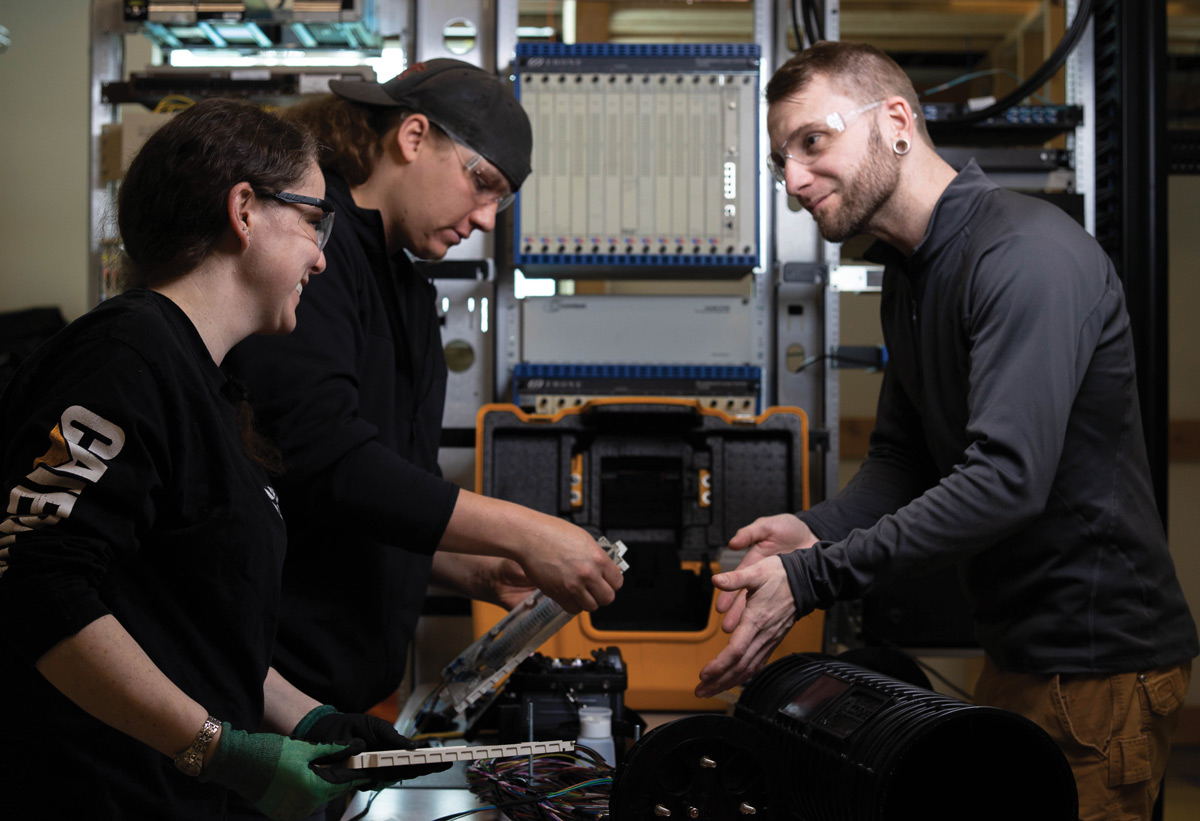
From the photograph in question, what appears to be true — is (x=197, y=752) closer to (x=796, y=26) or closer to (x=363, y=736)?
(x=363, y=736)

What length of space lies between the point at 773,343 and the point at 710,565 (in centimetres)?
89

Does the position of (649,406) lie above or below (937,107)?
below

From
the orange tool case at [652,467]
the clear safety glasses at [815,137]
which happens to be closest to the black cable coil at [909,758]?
the clear safety glasses at [815,137]

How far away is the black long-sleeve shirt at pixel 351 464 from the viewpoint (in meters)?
1.27

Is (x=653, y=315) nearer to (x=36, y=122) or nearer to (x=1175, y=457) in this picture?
(x=1175, y=457)

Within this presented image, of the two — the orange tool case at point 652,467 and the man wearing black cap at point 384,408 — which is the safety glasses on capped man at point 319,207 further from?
the orange tool case at point 652,467

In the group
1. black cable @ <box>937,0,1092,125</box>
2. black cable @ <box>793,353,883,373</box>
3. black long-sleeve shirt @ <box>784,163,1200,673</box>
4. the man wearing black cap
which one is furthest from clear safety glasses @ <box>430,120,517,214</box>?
black cable @ <box>937,0,1092,125</box>

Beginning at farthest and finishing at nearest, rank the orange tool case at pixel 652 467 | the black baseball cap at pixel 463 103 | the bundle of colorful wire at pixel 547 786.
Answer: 1. the orange tool case at pixel 652 467
2. the black baseball cap at pixel 463 103
3. the bundle of colorful wire at pixel 547 786

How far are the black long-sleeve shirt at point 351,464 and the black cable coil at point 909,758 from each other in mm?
520

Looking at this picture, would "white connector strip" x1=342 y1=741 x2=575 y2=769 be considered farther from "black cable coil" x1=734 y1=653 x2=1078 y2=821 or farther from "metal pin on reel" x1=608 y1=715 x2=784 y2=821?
"black cable coil" x1=734 y1=653 x2=1078 y2=821

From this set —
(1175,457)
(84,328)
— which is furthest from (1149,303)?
(84,328)

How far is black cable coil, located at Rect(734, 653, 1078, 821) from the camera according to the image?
980mm

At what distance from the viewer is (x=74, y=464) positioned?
2.65ft

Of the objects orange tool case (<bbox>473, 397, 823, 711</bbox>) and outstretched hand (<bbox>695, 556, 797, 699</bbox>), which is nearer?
outstretched hand (<bbox>695, 556, 797, 699</bbox>)
